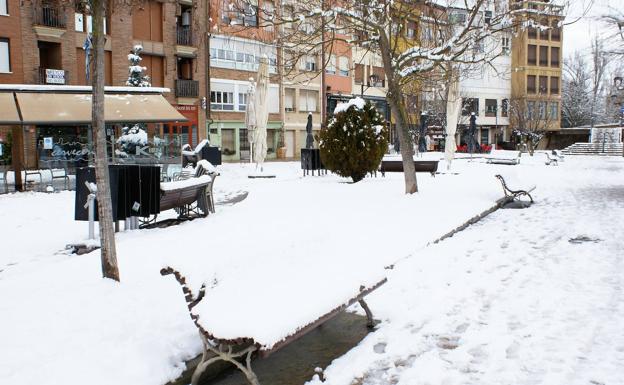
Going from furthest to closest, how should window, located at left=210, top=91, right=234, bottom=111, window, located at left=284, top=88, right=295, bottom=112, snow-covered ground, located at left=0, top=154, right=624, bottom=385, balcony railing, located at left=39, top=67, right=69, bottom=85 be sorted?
window, located at left=284, top=88, right=295, bottom=112, window, located at left=210, top=91, right=234, bottom=111, balcony railing, located at left=39, top=67, right=69, bottom=85, snow-covered ground, located at left=0, top=154, right=624, bottom=385

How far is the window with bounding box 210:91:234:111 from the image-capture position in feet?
124

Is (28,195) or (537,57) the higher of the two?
(537,57)

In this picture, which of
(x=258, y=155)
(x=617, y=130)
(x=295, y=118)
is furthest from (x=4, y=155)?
(x=617, y=130)

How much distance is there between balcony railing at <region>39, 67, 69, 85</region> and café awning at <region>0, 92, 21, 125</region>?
10938mm

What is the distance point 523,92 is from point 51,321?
65648 mm

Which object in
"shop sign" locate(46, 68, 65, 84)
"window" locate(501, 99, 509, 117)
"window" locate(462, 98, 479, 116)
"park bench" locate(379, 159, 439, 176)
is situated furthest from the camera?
"window" locate(501, 99, 509, 117)

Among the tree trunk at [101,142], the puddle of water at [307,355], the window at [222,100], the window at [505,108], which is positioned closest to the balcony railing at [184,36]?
the window at [222,100]

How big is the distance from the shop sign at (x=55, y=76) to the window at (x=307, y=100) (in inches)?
725

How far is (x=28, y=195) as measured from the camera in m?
15.3

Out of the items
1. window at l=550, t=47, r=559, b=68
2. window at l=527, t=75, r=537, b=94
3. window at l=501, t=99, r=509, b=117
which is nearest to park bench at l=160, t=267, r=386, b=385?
window at l=501, t=99, r=509, b=117

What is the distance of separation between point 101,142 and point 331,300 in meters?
2.42

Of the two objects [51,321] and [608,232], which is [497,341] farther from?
[608,232]

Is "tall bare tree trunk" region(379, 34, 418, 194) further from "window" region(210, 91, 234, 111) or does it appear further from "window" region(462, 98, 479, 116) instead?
"window" region(462, 98, 479, 116)

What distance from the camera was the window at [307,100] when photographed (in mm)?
44000
